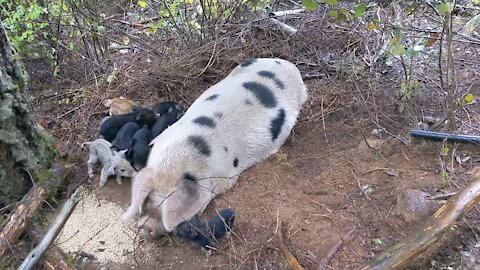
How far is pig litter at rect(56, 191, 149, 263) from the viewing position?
3885 mm

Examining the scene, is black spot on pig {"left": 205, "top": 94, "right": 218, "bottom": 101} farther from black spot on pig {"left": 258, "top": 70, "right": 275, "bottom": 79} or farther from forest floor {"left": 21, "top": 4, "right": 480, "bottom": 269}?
forest floor {"left": 21, "top": 4, "right": 480, "bottom": 269}

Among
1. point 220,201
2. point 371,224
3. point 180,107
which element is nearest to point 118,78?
point 180,107

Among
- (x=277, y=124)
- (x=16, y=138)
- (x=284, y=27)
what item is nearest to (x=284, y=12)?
(x=284, y=27)

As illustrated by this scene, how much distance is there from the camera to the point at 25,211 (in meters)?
4.09

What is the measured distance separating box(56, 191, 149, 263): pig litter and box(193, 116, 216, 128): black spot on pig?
938mm

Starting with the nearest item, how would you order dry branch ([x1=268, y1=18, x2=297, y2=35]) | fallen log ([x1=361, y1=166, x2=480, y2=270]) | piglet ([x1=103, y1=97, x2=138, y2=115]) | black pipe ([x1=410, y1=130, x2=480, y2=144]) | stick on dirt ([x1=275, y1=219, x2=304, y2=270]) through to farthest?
fallen log ([x1=361, y1=166, x2=480, y2=270]) < stick on dirt ([x1=275, y1=219, x2=304, y2=270]) < black pipe ([x1=410, y1=130, x2=480, y2=144]) < piglet ([x1=103, y1=97, x2=138, y2=115]) < dry branch ([x1=268, y1=18, x2=297, y2=35])

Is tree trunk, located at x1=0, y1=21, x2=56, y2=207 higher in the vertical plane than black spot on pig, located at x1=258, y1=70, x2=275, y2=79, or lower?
higher

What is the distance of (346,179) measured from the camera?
4.31 m

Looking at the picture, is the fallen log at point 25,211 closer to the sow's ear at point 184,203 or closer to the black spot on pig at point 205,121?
the sow's ear at point 184,203

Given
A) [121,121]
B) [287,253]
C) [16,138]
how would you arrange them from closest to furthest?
[287,253], [16,138], [121,121]

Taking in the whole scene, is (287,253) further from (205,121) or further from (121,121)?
(121,121)

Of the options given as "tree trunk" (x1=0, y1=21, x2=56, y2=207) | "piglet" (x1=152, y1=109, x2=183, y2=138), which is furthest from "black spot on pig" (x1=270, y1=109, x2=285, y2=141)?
"tree trunk" (x1=0, y1=21, x2=56, y2=207)

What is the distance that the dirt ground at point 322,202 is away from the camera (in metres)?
3.64

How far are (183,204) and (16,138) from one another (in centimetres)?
143
